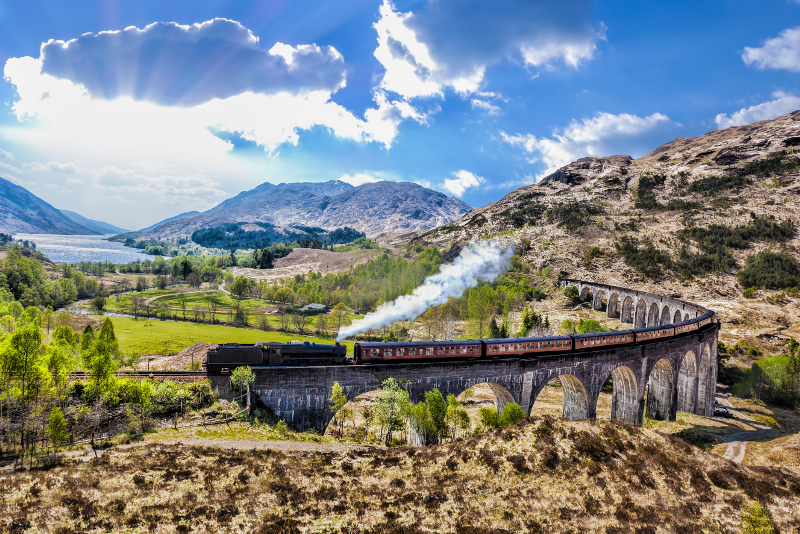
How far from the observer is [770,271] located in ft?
359

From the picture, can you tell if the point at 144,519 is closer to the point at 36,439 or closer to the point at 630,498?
the point at 36,439

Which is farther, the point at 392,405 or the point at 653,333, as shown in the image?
the point at 653,333

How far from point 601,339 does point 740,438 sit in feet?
72.0

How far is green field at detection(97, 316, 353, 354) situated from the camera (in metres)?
72.5

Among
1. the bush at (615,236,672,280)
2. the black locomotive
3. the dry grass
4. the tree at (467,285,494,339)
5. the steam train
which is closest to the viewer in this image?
the dry grass

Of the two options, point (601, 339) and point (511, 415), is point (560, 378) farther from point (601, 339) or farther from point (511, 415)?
point (511, 415)

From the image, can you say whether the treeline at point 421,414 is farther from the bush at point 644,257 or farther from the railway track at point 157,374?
the bush at point 644,257

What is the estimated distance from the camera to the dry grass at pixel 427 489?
18.2m

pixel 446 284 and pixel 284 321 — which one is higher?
pixel 446 284

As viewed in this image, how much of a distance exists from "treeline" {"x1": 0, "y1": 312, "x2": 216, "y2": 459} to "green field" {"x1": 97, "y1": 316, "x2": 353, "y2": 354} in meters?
41.1

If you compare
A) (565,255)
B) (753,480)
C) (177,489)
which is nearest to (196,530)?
(177,489)

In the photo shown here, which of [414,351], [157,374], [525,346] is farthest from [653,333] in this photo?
[157,374]

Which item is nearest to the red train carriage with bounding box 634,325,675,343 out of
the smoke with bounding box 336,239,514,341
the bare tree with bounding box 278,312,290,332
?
the smoke with bounding box 336,239,514,341

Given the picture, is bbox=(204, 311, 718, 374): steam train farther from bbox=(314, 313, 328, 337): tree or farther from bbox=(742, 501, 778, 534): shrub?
bbox=(314, 313, 328, 337): tree
